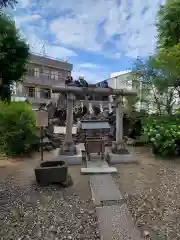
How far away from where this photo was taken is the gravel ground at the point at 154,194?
10.1 ft

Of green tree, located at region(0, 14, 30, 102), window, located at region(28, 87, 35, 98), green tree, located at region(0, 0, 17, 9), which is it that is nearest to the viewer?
green tree, located at region(0, 0, 17, 9)

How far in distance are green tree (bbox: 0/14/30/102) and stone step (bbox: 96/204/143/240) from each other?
14.4ft

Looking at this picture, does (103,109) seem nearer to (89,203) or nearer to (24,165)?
(24,165)

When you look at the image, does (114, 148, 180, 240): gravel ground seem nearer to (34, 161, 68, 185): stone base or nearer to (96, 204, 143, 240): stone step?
(96, 204, 143, 240): stone step

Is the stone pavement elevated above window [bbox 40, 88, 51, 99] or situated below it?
below

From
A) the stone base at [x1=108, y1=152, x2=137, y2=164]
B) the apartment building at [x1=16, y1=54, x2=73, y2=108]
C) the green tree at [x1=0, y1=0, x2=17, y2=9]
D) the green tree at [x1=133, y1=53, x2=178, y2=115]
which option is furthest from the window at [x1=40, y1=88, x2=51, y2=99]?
the green tree at [x1=0, y1=0, x2=17, y2=9]

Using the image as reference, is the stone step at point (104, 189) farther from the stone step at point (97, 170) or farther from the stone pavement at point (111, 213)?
the stone step at point (97, 170)

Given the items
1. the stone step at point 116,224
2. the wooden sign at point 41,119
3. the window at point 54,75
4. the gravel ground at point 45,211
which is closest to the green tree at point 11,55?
the wooden sign at point 41,119

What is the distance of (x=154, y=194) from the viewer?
4.25 m

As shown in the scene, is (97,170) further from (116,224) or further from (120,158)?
(116,224)

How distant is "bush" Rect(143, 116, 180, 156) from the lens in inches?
274

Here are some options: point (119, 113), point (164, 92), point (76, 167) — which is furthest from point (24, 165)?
point (164, 92)

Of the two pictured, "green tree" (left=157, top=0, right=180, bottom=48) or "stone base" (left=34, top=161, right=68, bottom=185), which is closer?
"stone base" (left=34, top=161, right=68, bottom=185)

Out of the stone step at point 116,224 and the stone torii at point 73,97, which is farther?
the stone torii at point 73,97
